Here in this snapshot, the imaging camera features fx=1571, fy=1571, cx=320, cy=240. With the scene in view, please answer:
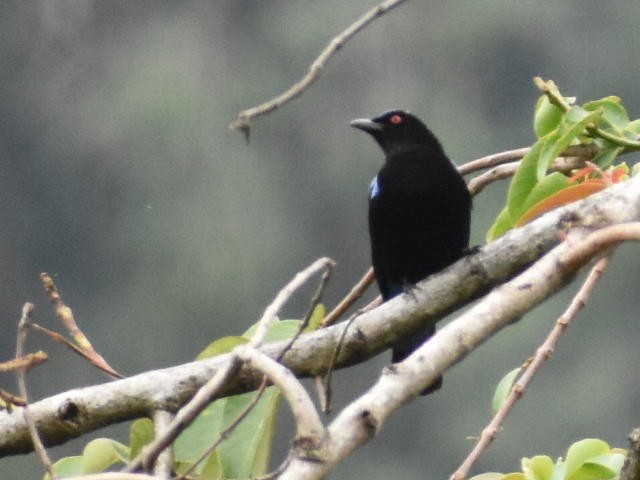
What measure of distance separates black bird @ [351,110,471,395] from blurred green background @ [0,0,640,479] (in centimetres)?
2094

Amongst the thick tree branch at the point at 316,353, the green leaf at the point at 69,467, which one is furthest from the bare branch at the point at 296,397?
the green leaf at the point at 69,467

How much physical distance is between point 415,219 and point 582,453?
1721mm

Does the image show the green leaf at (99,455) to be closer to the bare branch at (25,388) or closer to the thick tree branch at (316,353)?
the thick tree branch at (316,353)

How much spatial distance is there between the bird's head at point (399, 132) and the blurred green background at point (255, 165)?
811 inches

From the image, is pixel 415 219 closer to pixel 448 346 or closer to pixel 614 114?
pixel 614 114

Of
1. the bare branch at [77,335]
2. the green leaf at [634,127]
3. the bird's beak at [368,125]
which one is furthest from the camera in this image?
the bird's beak at [368,125]

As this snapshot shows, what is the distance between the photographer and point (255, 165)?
32.8m

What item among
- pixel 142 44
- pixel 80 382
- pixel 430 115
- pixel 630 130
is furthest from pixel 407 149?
pixel 142 44

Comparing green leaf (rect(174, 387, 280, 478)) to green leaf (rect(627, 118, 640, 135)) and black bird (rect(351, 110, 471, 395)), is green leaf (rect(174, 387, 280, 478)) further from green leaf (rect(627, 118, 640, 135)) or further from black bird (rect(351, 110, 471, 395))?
black bird (rect(351, 110, 471, 395))

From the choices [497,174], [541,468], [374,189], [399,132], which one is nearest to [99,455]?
[541,468]

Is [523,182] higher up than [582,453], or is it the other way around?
[523,182]


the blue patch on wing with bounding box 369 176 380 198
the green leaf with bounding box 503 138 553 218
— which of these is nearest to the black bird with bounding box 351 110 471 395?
the blue patch on wing with bounding box 369 176 380 198

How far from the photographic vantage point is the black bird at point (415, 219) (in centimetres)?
435

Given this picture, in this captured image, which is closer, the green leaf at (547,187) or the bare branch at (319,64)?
the bare branch at (319,64)
